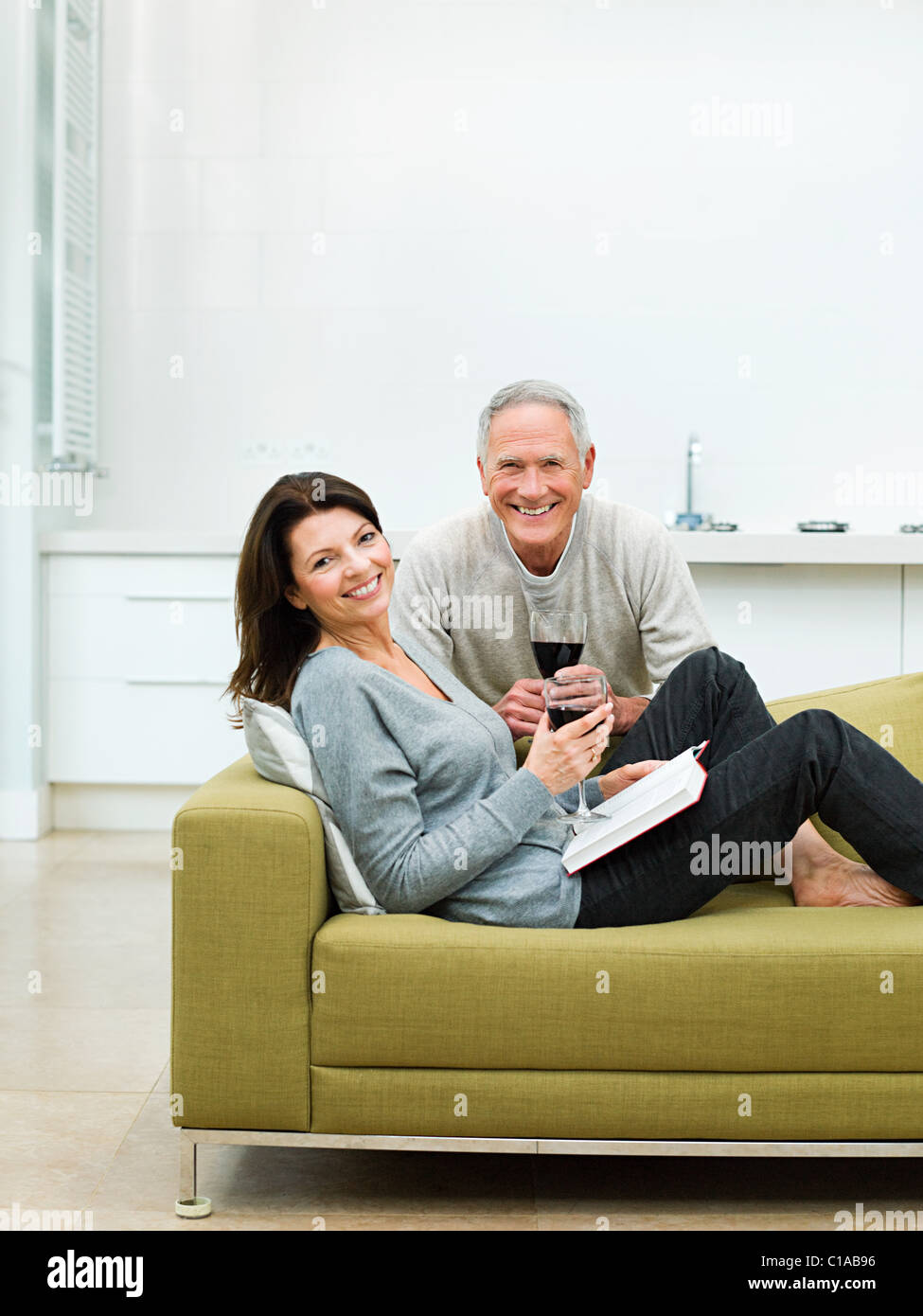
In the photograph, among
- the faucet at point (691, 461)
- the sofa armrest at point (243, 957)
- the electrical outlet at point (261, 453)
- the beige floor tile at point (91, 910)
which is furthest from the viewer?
the electrical outlet at point (261, 453)

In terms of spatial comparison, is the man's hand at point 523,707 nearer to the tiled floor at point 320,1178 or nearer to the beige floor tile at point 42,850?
the tiled floor at point 320,1178

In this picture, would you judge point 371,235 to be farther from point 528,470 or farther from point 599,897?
point 599,897

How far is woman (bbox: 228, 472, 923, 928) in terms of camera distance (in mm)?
1896

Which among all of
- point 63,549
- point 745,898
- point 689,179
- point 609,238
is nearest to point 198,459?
point 63,549

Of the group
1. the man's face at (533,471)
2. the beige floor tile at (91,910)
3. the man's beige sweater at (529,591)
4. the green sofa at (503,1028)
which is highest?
the man's face at (533,471)

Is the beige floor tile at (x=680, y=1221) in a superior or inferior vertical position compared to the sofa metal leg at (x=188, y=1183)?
inferior

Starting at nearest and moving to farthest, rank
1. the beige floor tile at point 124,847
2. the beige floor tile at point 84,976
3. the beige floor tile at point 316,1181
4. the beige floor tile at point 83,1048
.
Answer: the beige floor tile at point 316,1181
the beige floor tile at point 83,1048
the beige floor tile at point 84,976
the beige floor tile at point 124,847

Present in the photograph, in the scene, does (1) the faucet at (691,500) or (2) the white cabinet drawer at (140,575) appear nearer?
(2) the white cabinet drawer at (140,575)

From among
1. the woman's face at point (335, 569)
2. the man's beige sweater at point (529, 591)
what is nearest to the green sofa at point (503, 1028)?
the woman's face at point (335, 569)

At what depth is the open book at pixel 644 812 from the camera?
1913 millimetres

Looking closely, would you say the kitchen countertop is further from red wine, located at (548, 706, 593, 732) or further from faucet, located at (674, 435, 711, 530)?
red wine, located at (548, 706, 593, 732)

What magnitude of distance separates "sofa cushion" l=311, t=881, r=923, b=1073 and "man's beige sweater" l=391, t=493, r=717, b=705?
989 mm

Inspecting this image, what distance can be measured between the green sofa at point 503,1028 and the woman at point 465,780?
94 mm
